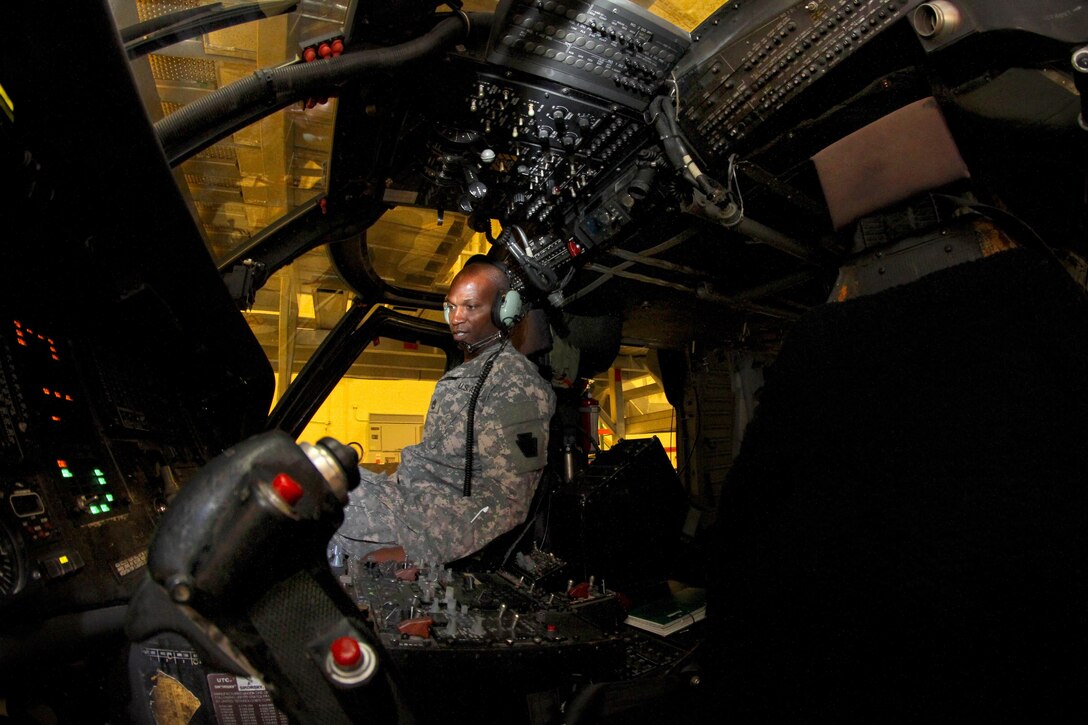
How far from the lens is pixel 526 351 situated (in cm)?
407

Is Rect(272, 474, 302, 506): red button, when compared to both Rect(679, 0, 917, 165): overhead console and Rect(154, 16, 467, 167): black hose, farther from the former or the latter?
Rect(679, 0, 917, 165): overhead console

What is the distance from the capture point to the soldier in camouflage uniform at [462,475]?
2.44 metres

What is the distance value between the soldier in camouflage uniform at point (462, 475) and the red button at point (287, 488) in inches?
70.1

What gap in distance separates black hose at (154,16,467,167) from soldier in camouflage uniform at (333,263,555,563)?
5.33ft

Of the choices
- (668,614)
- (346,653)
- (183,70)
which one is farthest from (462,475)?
(183,70)

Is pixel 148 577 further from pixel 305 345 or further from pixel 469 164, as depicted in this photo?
pixel 305 345

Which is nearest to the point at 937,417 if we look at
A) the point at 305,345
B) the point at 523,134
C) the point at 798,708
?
the point at 798,708

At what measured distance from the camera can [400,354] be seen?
28.9ft

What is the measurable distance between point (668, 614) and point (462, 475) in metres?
1.33

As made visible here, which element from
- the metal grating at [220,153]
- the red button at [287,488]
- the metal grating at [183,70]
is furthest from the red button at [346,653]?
the metal grating at [220,153]

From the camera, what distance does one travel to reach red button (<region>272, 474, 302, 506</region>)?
72 cm

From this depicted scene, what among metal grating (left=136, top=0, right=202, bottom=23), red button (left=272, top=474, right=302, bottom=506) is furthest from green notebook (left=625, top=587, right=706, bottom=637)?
metal grating (left=136, top=0, right=202, bottom=23)

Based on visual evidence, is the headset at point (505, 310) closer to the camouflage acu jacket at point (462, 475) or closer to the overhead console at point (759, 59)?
the camouflage acu jacket at point (462, 475)

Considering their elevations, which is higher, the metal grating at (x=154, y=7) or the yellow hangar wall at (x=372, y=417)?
the metal grating at (x=154, y=7)
